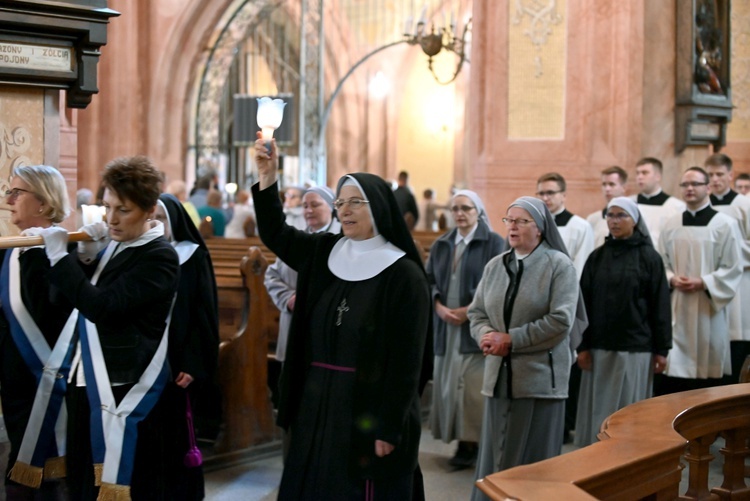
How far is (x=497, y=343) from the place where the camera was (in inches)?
185

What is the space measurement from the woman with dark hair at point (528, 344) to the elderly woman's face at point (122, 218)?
175cm

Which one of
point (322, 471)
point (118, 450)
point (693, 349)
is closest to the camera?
point (322, 471)

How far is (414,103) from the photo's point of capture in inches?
870

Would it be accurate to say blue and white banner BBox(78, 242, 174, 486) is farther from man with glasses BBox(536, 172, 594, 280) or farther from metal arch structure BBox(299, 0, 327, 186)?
metal arch structure BBox(299, 0, 327, 186)

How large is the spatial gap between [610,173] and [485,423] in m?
3.14

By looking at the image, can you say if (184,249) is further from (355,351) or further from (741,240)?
(741,240)

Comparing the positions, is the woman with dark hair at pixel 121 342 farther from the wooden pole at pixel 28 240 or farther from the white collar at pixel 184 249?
the white collar at pixel 184 249

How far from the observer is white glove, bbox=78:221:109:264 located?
3721mm

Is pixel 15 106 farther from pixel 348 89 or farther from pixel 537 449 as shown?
pixel 348 89

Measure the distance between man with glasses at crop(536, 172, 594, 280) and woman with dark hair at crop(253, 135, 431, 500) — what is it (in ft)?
11.6

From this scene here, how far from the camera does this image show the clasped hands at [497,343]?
15.4 feet

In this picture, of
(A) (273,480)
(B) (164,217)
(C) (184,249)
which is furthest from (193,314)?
(A) (273,480)

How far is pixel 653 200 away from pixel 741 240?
949 mm

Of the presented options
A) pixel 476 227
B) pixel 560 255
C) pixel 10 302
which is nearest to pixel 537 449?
pixel 560 255
